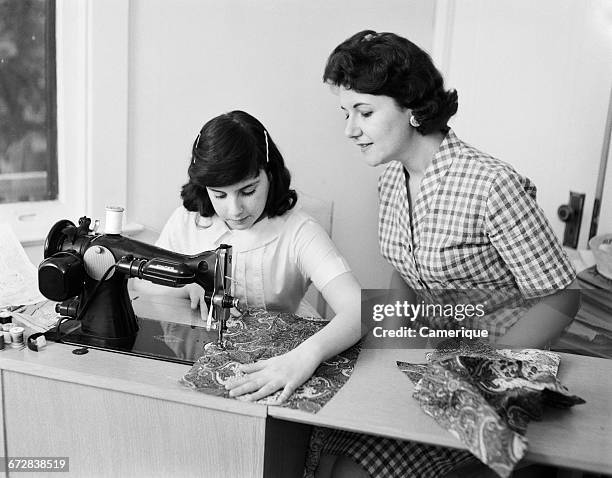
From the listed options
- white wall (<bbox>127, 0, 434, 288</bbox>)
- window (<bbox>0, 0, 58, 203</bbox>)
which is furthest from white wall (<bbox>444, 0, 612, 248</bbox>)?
window (<bbox>0, 0, 58, 203</bbox>)

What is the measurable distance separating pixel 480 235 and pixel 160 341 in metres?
0.74

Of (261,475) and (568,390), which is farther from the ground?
(568,390)

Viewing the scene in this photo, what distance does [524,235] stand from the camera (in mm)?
1593

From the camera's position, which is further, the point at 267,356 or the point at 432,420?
the point at 267,356

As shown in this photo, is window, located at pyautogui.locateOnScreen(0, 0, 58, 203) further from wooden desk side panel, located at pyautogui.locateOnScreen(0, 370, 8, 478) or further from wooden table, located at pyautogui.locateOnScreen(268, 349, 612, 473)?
wooden table, located at pyautogui.locateOnScreen(268, 349, 612, 473)

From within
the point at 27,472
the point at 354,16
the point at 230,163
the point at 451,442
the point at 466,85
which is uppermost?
the point at 354,16

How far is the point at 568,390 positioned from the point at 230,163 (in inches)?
31.3

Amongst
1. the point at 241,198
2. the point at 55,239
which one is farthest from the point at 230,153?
the point at 55,239

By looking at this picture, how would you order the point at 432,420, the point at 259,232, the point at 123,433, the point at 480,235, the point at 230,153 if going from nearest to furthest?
the point at 432,420
the point at 123,433
the point at 230,153
the point at 480,235
the point at 259,232

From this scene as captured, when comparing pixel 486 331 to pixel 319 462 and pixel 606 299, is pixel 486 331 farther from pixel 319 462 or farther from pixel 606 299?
pixel 319 462

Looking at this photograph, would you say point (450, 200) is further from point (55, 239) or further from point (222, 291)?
point (55, 239)

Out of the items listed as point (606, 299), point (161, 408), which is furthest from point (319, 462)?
point (606, 299)

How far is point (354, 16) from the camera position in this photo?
8.12 feet

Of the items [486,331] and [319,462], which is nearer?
[319,462]
